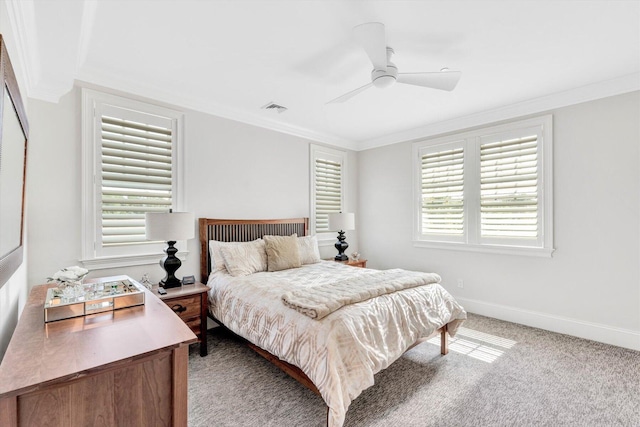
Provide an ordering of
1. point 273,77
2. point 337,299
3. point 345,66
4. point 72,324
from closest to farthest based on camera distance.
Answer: point 72,324, point 337,299, point 345,66, point 273,77

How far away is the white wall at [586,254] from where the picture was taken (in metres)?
3.00

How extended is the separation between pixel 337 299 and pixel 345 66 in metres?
2.00

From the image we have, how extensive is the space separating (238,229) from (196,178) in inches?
31.5

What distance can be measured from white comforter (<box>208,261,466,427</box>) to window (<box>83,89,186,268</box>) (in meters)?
0.96

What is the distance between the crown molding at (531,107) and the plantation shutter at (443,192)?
35 cm

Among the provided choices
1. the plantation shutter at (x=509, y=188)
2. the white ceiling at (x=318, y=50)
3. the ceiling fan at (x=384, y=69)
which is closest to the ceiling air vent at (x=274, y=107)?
the white ceiling at (x=318, y=50)

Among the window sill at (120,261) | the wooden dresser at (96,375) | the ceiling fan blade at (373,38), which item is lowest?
the wooden dresser at (96,375)

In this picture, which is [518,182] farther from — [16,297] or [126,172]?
[16,297]

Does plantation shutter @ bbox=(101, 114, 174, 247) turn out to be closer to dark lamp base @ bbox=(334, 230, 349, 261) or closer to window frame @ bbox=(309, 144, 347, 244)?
window frame @ bbox=(309, 144, 347, 244)

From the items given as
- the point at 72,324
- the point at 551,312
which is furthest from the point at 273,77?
the point at 551,312

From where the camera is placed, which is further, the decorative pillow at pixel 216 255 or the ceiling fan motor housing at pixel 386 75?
the decorative pillow at pixel 216 255

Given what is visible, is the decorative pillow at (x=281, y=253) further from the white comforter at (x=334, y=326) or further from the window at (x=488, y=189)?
the window at (x=488, y=189)

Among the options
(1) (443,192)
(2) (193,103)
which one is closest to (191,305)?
(2) (193,103)

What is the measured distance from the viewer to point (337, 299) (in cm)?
214
